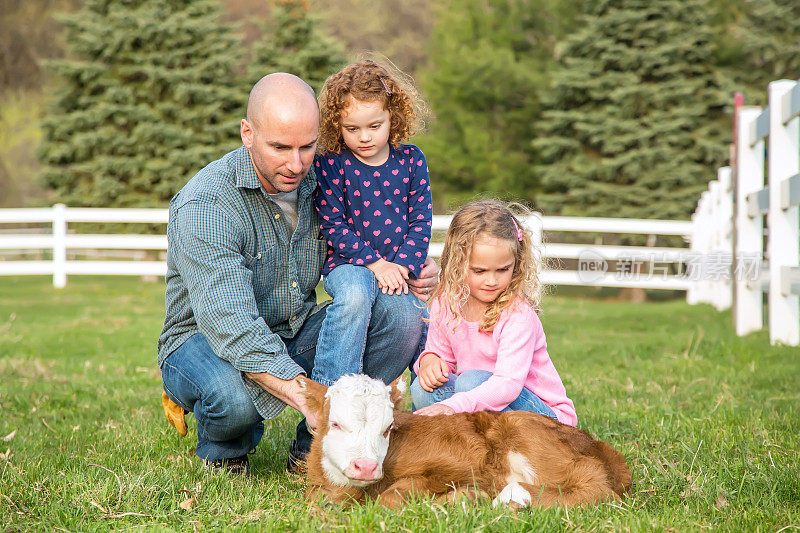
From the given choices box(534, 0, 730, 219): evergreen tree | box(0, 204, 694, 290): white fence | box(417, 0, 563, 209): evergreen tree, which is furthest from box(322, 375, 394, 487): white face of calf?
box(417, 0, 563, 209): evergreen tree

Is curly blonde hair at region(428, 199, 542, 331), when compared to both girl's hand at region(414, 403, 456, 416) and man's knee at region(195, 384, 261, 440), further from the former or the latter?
man's knee at region(195, 384, 261, 440)

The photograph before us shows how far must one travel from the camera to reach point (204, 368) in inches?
132

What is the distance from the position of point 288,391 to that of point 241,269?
575 millimetres

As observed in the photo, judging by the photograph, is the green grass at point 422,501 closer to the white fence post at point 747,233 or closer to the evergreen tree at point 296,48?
the white fence post at point 747,233

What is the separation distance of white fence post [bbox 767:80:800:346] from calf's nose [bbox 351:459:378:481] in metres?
5.42

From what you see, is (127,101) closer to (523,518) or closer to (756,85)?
(756,85)

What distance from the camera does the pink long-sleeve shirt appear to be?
325cm

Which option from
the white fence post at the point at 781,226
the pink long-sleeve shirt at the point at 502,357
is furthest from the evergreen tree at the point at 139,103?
the pink long-sleeve shirt at the point at 502,357

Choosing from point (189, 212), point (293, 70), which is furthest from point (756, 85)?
point (189, 212)

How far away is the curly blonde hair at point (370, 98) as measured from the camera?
12.4 feet

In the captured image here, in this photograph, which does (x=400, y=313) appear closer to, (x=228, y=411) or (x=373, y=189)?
(x=373, y=189)

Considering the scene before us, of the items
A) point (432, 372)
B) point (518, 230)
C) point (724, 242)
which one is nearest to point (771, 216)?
point (518, 230)

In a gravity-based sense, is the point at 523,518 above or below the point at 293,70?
below

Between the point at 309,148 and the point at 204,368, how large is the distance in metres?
1.05
